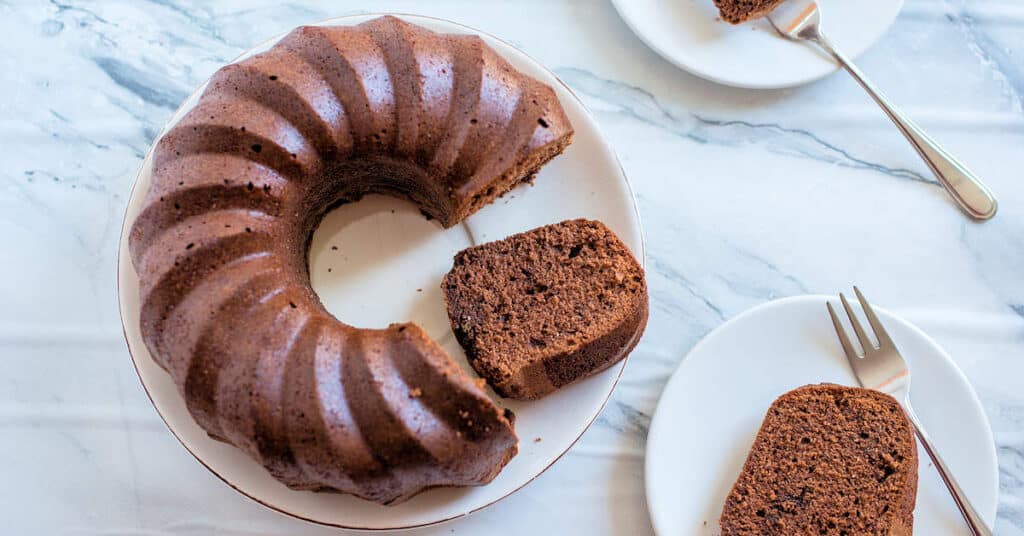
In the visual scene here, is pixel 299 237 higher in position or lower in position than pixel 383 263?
higher

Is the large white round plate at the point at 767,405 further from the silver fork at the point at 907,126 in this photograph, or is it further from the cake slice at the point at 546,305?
the silver fork at the point at 907,126

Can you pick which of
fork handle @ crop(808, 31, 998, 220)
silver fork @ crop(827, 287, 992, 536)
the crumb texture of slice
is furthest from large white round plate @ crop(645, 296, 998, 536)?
the crumb texture of slice

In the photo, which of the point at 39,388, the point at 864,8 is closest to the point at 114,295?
the point at 39,388

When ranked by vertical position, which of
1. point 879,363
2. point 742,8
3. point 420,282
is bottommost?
point 879,363

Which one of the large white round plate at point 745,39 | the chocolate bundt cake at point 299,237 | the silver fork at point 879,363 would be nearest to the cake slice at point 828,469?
the silver fork at point 879,363

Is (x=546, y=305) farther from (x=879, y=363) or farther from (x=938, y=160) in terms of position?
(x=938, y=160)

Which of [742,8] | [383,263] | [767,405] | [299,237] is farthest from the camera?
[742,8]

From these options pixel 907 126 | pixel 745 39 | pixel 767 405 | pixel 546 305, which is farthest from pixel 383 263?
pixel 907 126
